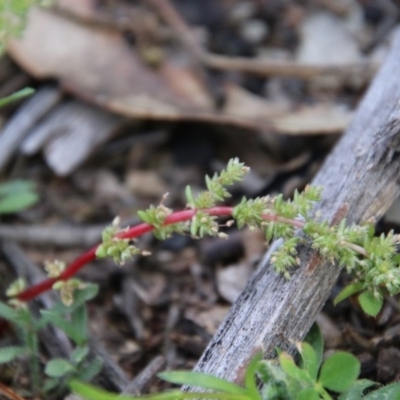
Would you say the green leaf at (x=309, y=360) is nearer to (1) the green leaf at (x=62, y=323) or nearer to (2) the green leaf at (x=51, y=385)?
(1) the green leaf at (x=62, y=323)

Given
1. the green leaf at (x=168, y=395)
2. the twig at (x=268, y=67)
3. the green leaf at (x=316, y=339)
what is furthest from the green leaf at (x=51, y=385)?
the twig at (x=268, y=67)

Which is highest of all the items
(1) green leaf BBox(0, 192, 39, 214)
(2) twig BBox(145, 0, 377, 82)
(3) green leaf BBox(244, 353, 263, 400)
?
(2) twig BBox(145, 0, 377, 82)

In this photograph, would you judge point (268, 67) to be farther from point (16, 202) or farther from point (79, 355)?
point (79, 355)

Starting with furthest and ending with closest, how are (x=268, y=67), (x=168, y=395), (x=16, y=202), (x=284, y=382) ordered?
(x=268, y=67)
(x=16, y=202)
(x=284, y=382)
(x=168, y=395)

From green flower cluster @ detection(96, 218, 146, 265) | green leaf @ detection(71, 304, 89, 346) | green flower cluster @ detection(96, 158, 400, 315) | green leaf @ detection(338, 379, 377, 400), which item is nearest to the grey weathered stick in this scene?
green flower cluster @ detection(96, 158, 400, 315)

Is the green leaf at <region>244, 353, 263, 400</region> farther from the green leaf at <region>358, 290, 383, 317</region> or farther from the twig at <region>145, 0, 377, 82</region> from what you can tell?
the twig at <region>145, 0, 377, 82</region>

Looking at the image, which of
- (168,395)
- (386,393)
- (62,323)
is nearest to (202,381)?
(168,395)
